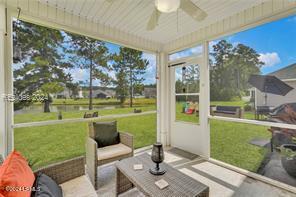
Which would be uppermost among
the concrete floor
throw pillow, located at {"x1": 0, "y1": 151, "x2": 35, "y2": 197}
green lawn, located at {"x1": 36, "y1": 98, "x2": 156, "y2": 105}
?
green lawn, located at {"x1": 36, "y1": 98, "x2": 156, "y2": 105}

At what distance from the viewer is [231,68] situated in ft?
9.16

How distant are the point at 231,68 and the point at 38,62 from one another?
3344 mm

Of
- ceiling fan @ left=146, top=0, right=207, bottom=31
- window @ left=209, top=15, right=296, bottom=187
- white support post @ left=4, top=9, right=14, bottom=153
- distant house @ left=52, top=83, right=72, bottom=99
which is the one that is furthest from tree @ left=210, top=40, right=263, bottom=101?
white support post @ left=4, top=9, right=14, bottom=153

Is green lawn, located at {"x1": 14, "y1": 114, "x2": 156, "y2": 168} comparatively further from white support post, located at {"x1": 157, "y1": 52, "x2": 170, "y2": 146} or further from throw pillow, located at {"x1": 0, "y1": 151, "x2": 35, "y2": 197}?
throw pillow, located at {"x1": 0, "y1": 151, "x2": 35, "y2": 197}

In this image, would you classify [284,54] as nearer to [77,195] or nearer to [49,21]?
[77,195]

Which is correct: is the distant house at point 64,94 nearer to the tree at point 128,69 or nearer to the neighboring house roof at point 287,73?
the tree at point 128,69

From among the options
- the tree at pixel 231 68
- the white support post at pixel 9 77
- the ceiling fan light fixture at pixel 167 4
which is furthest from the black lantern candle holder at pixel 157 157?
the white support post at pixel 9 77

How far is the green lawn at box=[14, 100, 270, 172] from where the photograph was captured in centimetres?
237

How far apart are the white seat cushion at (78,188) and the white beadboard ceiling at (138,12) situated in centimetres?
220

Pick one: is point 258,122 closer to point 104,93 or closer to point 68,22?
point 104,93

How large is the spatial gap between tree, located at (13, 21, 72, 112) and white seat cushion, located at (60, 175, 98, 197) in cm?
144

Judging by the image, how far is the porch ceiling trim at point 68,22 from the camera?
7.11 ft

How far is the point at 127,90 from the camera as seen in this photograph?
3.39 metres

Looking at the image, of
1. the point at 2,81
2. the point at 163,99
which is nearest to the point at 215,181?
the point at 163,99
